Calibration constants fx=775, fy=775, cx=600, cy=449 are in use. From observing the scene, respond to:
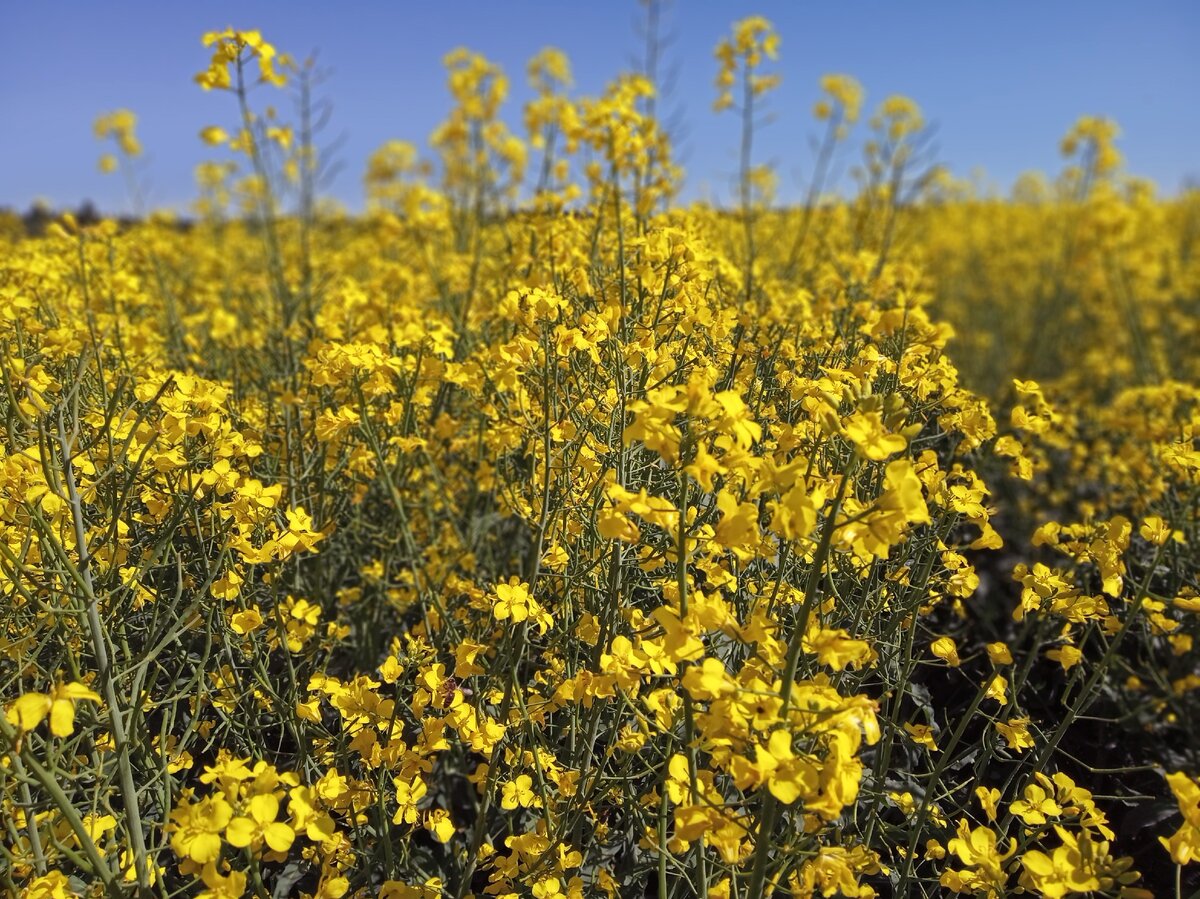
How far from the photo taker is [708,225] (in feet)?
12.8

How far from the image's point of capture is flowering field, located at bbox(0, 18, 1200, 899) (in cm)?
118

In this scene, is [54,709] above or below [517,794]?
above

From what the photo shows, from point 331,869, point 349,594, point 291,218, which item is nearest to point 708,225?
point 349,594

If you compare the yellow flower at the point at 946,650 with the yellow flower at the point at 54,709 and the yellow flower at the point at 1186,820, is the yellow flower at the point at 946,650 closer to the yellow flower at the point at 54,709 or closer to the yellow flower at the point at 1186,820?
the yellow flower at the point at 1186,820

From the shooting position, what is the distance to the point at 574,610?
193 centimetres

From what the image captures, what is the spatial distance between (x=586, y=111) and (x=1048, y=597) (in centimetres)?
263

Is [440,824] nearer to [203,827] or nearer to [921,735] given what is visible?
[203,827]

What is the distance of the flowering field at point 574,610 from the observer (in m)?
1.18

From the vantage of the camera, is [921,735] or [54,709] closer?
[54,709]

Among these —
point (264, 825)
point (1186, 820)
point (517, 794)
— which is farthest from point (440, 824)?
point (1186, 820)

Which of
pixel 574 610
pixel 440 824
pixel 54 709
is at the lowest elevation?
pixel 440 824

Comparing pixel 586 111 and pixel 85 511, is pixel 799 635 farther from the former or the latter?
pixel 586 111

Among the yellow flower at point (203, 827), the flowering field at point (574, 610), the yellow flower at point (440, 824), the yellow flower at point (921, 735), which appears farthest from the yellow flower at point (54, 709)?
the yellow flower at point (921, 735)

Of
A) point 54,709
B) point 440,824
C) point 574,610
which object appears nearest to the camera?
point 54,709
